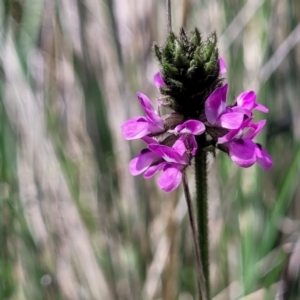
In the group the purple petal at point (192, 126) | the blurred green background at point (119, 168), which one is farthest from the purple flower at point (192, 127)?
the blurred green background at point (119, 168)

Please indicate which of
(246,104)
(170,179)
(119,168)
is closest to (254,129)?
(246,104)

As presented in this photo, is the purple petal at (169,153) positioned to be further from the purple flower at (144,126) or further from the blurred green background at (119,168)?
the blurred green background at (119,168)

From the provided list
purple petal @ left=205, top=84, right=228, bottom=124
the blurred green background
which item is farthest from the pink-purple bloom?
the blurred green background

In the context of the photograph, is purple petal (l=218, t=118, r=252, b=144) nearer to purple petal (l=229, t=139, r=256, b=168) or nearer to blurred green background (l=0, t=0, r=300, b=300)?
purple petal (l=229, t=139, r=256, b=168)

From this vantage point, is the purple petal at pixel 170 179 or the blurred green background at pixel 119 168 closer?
the purple petal at pixel 170 179

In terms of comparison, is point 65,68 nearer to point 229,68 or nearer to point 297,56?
point 229,68
